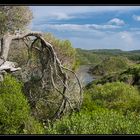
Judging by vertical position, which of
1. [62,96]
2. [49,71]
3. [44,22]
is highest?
[44,22]

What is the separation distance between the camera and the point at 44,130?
11.3ft

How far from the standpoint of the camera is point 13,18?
4.54 metres

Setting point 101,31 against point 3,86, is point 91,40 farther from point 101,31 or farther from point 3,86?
point 3,86

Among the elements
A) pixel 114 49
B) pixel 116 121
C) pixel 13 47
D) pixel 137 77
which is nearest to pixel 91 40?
pixel 114 49

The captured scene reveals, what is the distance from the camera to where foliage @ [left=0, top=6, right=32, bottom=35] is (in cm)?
430

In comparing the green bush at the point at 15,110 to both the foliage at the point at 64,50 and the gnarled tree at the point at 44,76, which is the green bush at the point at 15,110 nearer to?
the gnarled tree at the point at 44,76

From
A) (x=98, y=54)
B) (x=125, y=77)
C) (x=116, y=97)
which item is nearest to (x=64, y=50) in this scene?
(x=98, y=54)

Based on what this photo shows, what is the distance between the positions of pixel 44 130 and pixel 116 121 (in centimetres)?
63

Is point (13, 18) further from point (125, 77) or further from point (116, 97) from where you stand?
point (125, 77)

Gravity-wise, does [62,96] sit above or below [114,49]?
below

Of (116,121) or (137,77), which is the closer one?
(116,121)

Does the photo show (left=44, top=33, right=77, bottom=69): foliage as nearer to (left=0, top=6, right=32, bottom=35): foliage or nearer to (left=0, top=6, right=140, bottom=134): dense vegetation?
(left=0, top=6, right=140, bottom=134): dense vegetation

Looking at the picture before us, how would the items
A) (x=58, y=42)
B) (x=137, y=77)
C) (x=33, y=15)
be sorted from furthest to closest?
(x=137, y=77) → (x=33, y=15) → (x=58, y=42)

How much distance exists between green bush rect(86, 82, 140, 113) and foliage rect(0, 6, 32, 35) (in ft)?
4.01
